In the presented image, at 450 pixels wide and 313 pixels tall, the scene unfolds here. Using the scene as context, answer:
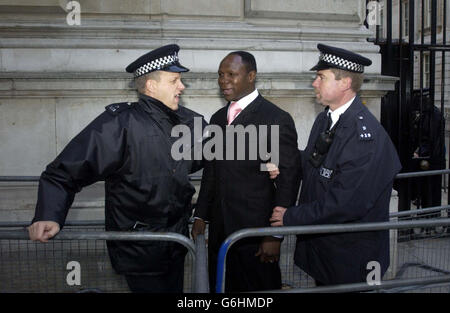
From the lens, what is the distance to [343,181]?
9.62ft

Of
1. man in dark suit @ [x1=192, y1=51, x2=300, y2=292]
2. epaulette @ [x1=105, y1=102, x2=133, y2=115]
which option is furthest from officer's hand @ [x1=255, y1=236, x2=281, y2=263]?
epaulette @ [x1=105, y1=102, x2=133, y2=115]

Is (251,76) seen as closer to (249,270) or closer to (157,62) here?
(157,62)

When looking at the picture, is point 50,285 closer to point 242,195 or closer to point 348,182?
point 242,195

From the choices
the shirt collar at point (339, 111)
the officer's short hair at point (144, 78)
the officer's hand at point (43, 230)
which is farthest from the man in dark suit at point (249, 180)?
the officer's hand at point (43, 230)

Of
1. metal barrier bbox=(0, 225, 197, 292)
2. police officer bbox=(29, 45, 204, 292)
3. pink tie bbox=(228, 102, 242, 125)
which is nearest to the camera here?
metal barrier bbox=(0, 225, 197, 292)

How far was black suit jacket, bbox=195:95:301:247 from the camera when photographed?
3.29 metres

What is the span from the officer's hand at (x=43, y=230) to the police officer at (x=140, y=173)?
0.06 meters

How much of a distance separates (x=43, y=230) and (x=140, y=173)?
64 cm

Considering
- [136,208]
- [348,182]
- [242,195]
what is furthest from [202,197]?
[348,182]

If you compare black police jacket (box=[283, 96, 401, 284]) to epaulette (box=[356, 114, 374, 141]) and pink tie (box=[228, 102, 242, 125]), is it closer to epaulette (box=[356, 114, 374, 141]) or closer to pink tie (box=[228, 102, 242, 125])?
epaulette (box=[356, 114, 374, 141])

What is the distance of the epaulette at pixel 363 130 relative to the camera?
118 inches

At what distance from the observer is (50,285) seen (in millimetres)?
3773

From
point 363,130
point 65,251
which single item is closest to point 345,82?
point 363,130
